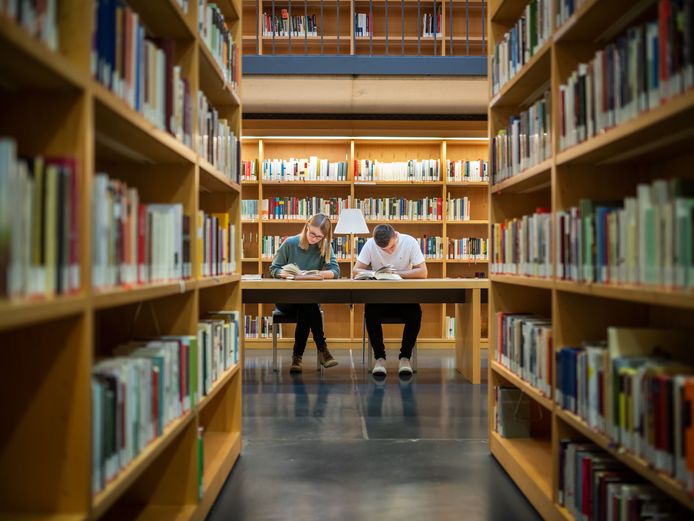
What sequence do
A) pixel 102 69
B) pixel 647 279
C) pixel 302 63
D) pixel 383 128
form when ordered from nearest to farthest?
pixel 102 69 → pixel 647 279 → pixel 302 63 → pixel 383 128

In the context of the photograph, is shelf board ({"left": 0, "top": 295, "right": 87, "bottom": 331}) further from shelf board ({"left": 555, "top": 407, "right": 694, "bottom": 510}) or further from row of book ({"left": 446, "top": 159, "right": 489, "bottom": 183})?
row of book ({"left": 446, "top": 159, "right": 489, "bottom": 183})

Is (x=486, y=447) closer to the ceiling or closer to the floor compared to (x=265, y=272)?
closer to the floor

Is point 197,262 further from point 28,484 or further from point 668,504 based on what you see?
point 668,504

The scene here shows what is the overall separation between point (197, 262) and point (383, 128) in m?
4.57

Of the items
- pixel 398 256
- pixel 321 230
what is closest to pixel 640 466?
pixel 321 230

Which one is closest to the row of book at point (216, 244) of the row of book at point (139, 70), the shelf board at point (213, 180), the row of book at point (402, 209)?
the shelf board at point (213, 180)

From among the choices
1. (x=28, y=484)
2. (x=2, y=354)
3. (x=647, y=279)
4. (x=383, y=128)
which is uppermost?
(x=383, y=128)

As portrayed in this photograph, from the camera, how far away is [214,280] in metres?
2.41

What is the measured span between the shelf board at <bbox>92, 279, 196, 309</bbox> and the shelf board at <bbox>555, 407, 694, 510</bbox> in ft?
4.01

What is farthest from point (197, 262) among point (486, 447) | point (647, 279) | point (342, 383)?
point (342, 383)

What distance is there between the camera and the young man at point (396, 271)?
16.3 ft

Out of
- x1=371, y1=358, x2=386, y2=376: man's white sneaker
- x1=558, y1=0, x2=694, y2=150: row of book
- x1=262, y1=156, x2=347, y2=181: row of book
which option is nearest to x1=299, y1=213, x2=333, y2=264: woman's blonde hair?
x1=371, y1=358, x2=386, y2=376: man's white sneaker

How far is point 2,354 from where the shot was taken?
120cm

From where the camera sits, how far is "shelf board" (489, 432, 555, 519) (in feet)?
7.28
